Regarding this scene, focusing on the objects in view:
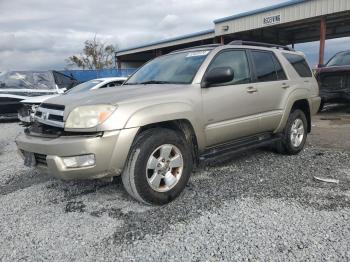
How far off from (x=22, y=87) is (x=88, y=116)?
28.9 ft

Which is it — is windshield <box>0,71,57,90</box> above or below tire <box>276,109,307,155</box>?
above

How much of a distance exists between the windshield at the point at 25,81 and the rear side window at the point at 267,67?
7988 mm

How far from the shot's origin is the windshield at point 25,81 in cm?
1097

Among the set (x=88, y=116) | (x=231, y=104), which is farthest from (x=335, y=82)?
(x=88, y=116)

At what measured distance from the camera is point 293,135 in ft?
18.4

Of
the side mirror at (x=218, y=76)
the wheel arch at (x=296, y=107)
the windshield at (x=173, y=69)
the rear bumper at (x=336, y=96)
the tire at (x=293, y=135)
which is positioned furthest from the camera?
the rear bumper at (x=336, y=96)

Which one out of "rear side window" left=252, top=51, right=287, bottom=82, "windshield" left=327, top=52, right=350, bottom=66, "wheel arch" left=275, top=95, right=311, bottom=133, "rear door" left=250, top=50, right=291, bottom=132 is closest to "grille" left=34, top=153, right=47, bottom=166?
"rear door" left=250, top=50, right=291, bottom=132

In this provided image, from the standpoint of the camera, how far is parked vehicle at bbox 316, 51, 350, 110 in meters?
9.52

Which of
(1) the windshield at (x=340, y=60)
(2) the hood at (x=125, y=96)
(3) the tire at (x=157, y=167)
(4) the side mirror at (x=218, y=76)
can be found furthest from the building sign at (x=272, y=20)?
(3) the tire at (x=157, y=167)

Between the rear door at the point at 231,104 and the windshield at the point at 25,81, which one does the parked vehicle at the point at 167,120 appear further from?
the windshield at the point at 25,81

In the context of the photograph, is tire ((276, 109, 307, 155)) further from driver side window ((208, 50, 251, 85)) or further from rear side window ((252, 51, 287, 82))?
driver side window ((208, 50, 251, 85))

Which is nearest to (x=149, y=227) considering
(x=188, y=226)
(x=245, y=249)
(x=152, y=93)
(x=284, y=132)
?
(x=188, y=226)

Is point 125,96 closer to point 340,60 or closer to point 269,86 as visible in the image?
point 269,86

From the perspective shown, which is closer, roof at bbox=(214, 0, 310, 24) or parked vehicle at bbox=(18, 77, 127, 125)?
parked vehicle at bbox=(18, 77, 127, 125)
